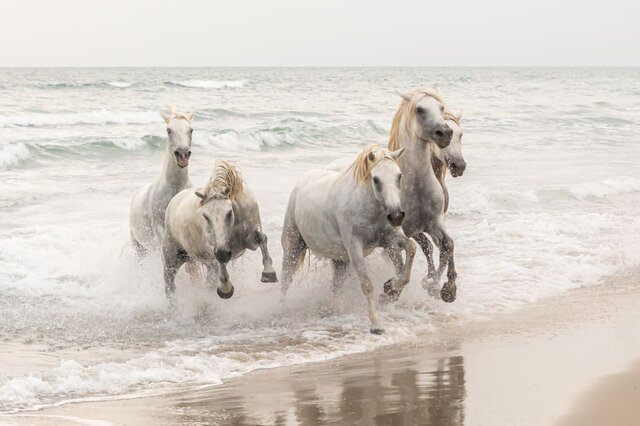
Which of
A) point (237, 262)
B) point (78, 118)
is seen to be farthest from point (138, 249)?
point (78, 118)

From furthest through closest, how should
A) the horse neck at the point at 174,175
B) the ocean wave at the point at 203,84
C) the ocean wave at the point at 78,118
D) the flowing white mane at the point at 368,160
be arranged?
the ocean wave at the point at 203,84, the ocean wave at the point at 78,118, the horse neck at the point at 174,175, the flowing white mane at the point at 368,160

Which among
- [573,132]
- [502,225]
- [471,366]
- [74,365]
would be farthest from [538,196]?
[573,132]

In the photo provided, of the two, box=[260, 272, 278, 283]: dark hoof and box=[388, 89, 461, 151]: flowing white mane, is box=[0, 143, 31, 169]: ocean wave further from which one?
box=[388, 89, 461, 151]: flowing white mane

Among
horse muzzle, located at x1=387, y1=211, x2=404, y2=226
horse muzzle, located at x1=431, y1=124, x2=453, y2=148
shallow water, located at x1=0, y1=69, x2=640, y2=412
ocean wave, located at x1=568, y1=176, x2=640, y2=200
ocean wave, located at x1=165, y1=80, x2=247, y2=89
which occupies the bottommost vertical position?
shallow water, located at x1=0, y1=69, x2=640, y2=412

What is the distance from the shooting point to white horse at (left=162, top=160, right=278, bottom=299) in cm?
682

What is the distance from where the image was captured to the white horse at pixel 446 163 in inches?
280

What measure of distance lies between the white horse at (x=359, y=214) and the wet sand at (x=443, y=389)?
762mm

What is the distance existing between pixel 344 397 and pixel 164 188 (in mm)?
3599

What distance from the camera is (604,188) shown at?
1509cm

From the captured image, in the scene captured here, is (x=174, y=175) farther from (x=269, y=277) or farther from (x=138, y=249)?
(x=269, y=277)

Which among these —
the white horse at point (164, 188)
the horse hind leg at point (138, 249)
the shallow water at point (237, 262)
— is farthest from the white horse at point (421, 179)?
the horse hind leg at point (138, 249)

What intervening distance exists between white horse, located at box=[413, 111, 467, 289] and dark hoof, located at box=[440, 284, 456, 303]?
0.29 m

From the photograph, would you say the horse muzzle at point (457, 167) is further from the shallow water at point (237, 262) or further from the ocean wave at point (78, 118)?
the ocean wave at point (78, 118)

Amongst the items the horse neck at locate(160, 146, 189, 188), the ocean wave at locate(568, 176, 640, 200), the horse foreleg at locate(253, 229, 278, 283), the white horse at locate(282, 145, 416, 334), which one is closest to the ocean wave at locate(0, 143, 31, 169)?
the ocean wave at locate(568, 176, 640, 200)
